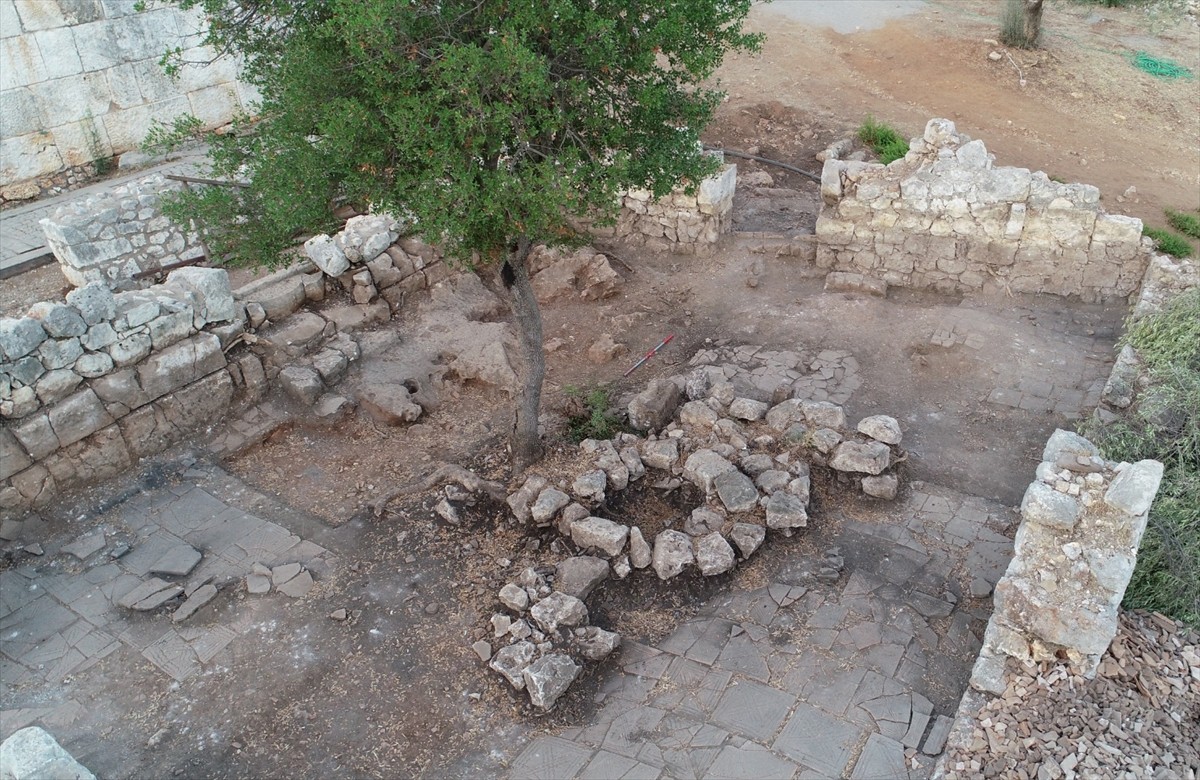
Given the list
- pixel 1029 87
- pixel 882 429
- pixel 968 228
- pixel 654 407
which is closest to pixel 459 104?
pixel 654 407

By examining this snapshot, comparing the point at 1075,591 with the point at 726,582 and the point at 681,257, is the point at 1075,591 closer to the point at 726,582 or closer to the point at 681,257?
the point at 726,582

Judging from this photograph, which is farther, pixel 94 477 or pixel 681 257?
pixel 681 257

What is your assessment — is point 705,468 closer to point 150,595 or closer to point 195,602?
point 195,602

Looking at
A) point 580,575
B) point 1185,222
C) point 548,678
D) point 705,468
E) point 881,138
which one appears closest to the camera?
point 548,678

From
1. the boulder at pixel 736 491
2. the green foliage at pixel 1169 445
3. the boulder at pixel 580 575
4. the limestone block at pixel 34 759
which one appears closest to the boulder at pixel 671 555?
the boulder at pixel 580 575

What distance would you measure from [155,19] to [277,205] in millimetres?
10157

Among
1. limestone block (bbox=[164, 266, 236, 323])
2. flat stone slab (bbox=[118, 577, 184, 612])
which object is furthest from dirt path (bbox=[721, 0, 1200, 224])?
flat stone slab (bbox=[118, 577, 184, 612])

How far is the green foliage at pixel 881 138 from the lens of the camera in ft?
44.6

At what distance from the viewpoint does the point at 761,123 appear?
1540cm

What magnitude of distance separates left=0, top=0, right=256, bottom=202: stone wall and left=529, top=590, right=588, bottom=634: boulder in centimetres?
1043

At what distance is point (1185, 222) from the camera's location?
40.0 ft

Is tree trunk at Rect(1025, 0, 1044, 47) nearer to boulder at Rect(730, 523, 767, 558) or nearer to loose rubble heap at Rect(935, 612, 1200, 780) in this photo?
boulder at Rect(730, 523, 767, 558)

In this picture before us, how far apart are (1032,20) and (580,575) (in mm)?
15213

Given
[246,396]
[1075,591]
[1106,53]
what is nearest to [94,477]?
[246,396]
